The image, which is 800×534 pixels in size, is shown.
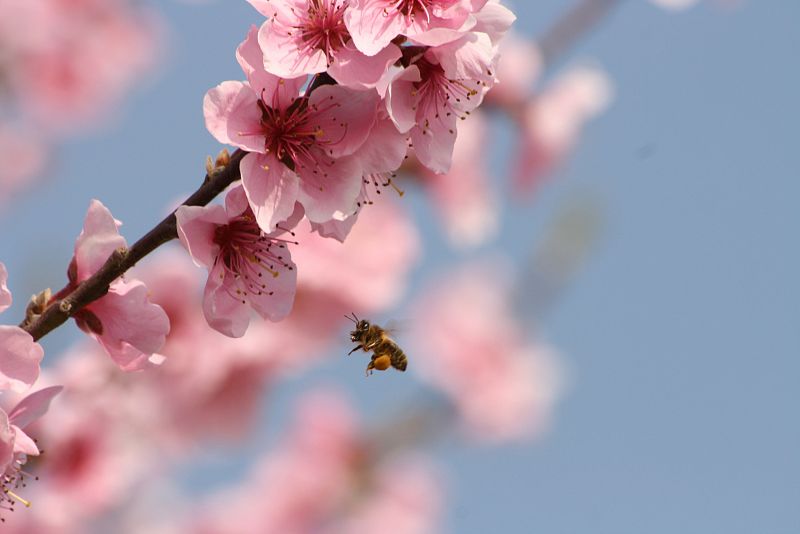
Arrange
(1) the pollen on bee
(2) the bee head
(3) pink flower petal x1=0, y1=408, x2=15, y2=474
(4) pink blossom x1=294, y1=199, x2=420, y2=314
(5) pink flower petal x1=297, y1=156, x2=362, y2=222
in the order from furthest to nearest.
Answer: (4) pink blossom x1=294, y1=199, x2=420, y2=314 → (2) the bee head → (1) the pollen on bee → (5) pink flower petal x1=297, y1=156, x2=362, y2=222 → (3) pink flower petal x1=0, y1=408, x2=15, y2=474

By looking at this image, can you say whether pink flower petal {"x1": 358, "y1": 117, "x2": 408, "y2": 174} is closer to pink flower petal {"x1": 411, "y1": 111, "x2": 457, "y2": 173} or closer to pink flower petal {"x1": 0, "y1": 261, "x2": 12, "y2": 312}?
pink flower petal {"x1": 411, "y1": 111, "x2": 457, "y2": 173}

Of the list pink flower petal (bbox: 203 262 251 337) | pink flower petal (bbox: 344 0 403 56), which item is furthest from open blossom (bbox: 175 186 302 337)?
pink flower petal (bbox: 344 0 403 56)

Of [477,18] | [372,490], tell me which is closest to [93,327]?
[477,18]

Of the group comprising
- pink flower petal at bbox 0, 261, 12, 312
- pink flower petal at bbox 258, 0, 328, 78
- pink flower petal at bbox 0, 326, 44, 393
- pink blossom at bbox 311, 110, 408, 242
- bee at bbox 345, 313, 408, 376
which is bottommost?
pink flower petal at bbox 0, 326, 44, 393

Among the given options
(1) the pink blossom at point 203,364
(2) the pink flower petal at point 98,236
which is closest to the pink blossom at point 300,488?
(1) the pink blossom at point 203,364

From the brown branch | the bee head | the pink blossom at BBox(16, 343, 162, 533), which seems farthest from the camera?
the pink blossom at BBox(16, 343, 162, 533)

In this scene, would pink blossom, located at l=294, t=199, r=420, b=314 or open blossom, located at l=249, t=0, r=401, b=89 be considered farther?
pink blossom, located at l=294, t=199, r=420, b=314

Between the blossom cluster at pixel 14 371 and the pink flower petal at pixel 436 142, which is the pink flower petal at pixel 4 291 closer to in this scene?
the blossom cluster at pixel 14 371
